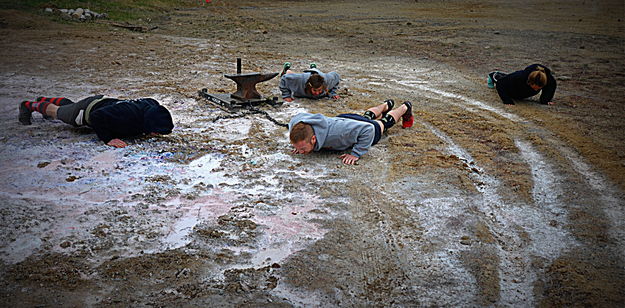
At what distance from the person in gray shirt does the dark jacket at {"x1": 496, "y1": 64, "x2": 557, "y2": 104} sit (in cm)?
270

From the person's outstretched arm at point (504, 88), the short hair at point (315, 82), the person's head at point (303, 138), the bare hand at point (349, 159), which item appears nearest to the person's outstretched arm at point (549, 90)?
the person's outstretched arm at point (504, 88)

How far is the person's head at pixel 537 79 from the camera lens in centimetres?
700

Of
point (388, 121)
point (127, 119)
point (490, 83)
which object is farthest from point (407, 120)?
point (127, 119)

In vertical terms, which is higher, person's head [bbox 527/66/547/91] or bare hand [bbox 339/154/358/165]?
person's head [bbox 527/66/547/91]

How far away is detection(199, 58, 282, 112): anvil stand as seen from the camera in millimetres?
6633

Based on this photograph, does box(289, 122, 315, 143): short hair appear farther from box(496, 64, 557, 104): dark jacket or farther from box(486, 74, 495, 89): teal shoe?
box(486, 74, 495, 89): teal shoe

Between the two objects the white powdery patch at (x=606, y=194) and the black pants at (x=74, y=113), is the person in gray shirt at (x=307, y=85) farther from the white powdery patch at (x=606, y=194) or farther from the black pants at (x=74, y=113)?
the white powdery patch at (x=606, y=194)

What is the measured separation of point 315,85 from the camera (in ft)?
23.2

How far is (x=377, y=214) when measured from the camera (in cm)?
390

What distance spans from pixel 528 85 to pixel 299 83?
3.60 meters

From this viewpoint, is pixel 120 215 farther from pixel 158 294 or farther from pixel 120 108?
pixel 120 108

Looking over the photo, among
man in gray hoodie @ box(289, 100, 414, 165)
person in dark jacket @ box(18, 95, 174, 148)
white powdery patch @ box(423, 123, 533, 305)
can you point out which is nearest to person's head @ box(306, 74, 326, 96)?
man in gray hoodie @ box(289, 100, 414, 165)

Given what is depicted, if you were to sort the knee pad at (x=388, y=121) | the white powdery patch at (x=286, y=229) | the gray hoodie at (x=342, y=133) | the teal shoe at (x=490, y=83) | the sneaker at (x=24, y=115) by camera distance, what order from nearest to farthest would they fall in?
the white powdery patch at (x=286, y=229) < the gray hoodie at (x=342, y=133) < the sneaker at (x=24, y=115) < the knee pad at (x=388, y=121) < the teal shoe at (x=490, y=83)

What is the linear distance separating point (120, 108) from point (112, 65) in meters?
4.37
